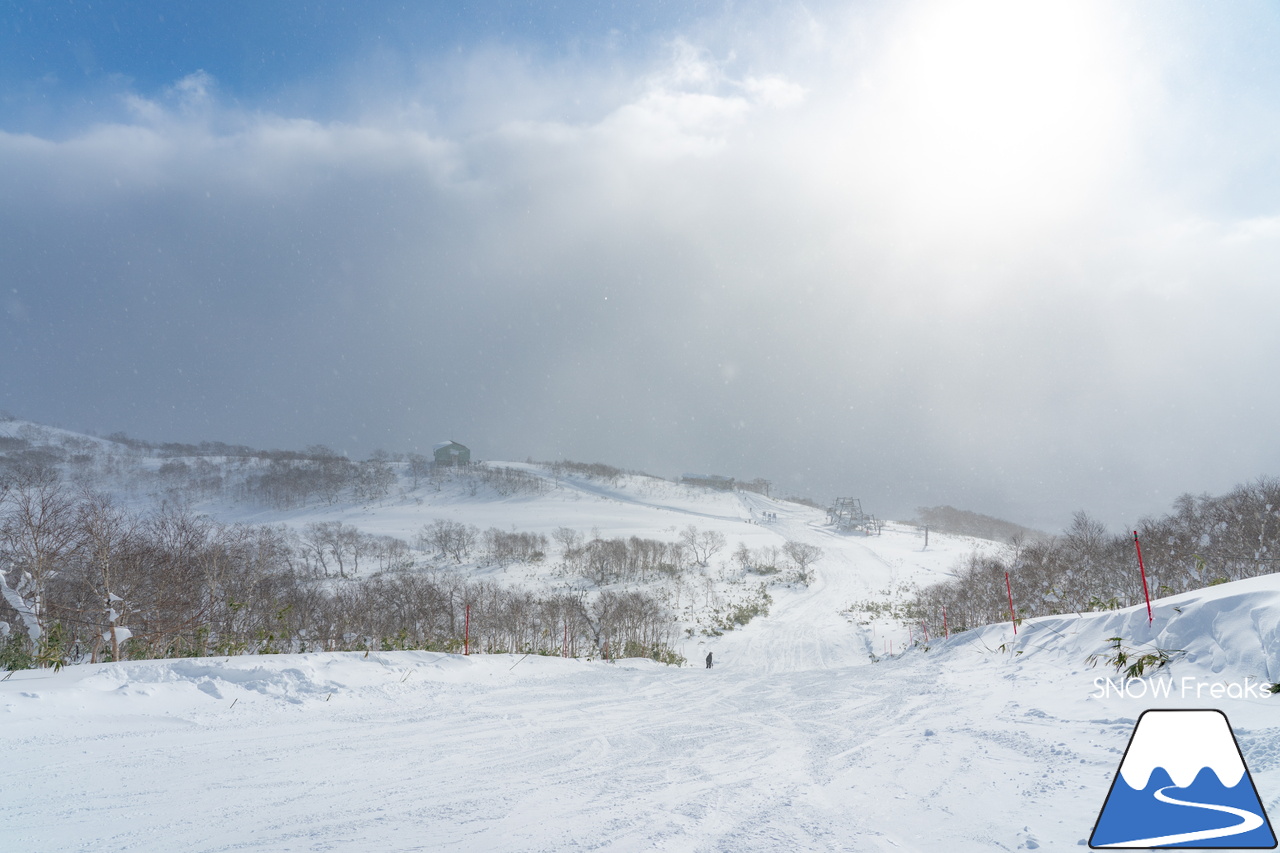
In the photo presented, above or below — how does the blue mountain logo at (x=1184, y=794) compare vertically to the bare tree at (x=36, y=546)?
below

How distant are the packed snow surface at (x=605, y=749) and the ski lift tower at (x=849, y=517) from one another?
75.9 m

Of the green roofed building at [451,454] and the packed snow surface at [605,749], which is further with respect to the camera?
the green roofed building at [451,454]

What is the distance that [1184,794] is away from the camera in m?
3.05

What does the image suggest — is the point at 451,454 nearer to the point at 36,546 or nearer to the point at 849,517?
the point at 849,517

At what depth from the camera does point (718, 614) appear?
3641 centimetres

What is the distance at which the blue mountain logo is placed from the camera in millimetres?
2879

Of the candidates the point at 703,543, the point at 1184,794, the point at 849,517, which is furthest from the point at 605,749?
the point at 849,517

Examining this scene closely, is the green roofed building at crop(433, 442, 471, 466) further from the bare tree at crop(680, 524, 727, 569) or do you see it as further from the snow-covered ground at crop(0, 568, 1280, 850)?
the snow-covered ground at crop(0, 568, 1280, 850)

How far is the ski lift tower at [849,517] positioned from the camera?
80.6 metres

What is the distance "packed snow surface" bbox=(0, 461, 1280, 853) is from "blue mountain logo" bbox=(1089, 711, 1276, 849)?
0.31 m

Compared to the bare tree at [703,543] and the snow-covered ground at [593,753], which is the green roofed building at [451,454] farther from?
the snow-covered ground at [593,753]

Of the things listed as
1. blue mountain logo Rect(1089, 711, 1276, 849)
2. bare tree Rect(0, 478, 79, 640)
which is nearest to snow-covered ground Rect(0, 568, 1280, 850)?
blue mountain logo Rect(1089, 711, 1276, 849)

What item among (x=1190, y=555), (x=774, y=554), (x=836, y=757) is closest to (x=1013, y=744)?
(x=836, y=757)

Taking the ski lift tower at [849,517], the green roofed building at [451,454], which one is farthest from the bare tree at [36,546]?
the green roofed building at [451,454]
